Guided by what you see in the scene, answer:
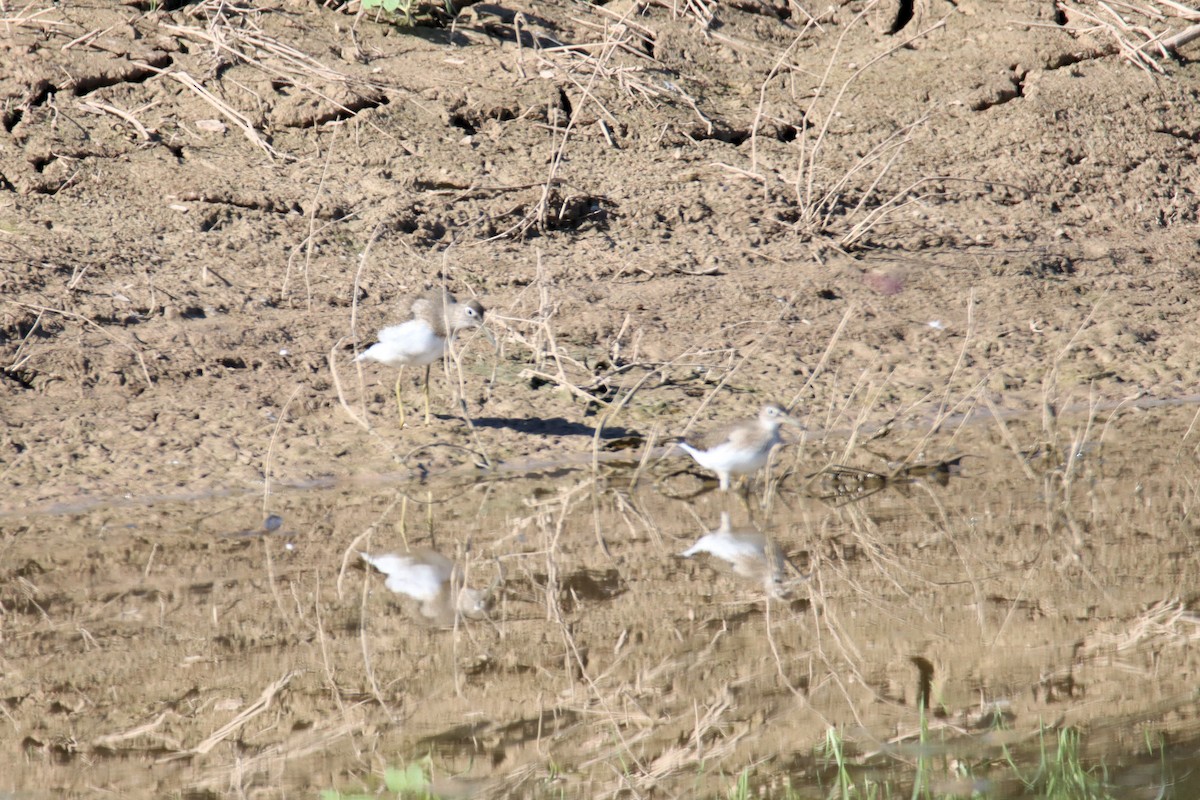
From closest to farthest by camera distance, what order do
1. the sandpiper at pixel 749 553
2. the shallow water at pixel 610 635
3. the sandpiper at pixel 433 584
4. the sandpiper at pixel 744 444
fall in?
the shallow water at pixel 610 635 < the sandpiper at pixel 433 584 < the sandpiper at pixel 749 553 < the sandpiper at pixel 744 444

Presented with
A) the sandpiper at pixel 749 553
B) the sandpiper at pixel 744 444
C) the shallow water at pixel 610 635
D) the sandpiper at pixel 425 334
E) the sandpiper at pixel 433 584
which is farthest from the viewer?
the sandpiper at pixel 425 334

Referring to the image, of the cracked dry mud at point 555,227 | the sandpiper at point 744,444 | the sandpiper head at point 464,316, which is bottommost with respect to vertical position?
the cracked dry mud at point 555,227

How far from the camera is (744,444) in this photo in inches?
220

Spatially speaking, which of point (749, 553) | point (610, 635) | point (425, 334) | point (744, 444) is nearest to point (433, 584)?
point (610, 635)

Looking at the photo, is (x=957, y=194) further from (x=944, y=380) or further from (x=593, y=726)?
(x=593, y=726)

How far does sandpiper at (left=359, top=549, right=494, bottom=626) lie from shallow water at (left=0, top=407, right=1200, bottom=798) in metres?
0.06

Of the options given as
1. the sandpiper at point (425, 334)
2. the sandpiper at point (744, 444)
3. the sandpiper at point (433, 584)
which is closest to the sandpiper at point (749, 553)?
the sandpiper at point (744, 444)

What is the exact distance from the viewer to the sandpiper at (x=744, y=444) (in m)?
5.59

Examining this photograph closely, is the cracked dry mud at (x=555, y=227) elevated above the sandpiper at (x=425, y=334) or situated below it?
below

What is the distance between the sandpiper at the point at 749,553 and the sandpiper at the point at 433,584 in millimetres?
821

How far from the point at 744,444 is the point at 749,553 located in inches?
30.2

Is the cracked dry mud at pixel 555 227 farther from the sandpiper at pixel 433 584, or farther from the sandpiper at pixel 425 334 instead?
the sandpiper at pixel 433 584

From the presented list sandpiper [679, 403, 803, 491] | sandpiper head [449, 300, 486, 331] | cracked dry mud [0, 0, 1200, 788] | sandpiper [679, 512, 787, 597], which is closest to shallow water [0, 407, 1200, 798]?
sandpiper [679, 512, 787, 597]

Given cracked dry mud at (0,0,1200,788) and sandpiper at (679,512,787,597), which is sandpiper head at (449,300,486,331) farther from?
sandpiper at (679,512,787,597)
